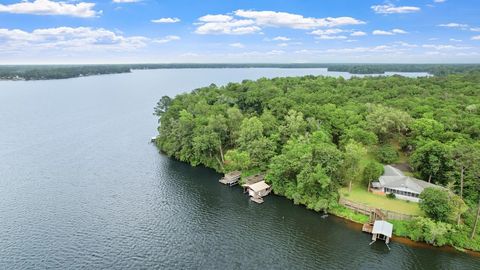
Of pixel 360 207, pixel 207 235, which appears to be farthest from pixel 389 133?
pixel 207 235

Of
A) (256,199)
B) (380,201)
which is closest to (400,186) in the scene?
(380,201)

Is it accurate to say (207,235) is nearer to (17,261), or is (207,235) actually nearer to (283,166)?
(283,166)

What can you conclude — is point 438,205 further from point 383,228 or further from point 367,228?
point 367,228

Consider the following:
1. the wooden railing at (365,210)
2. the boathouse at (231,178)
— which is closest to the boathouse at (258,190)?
the boathouse at (231,178)

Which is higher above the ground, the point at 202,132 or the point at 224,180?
the point at 202,132

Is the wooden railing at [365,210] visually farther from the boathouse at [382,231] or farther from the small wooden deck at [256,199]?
the small wooden deck at [256,199]

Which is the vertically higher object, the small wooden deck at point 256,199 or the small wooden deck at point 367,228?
the small wooden deck at point 367,228

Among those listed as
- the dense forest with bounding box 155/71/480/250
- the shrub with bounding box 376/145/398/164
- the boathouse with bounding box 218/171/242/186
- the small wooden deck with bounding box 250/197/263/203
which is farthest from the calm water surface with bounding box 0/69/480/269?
the shrub with bounding box 376/145/398/164

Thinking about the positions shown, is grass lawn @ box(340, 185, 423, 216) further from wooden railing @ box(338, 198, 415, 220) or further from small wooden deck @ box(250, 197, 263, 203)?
small wooden deck @ box(250, 197, 263, 203)
